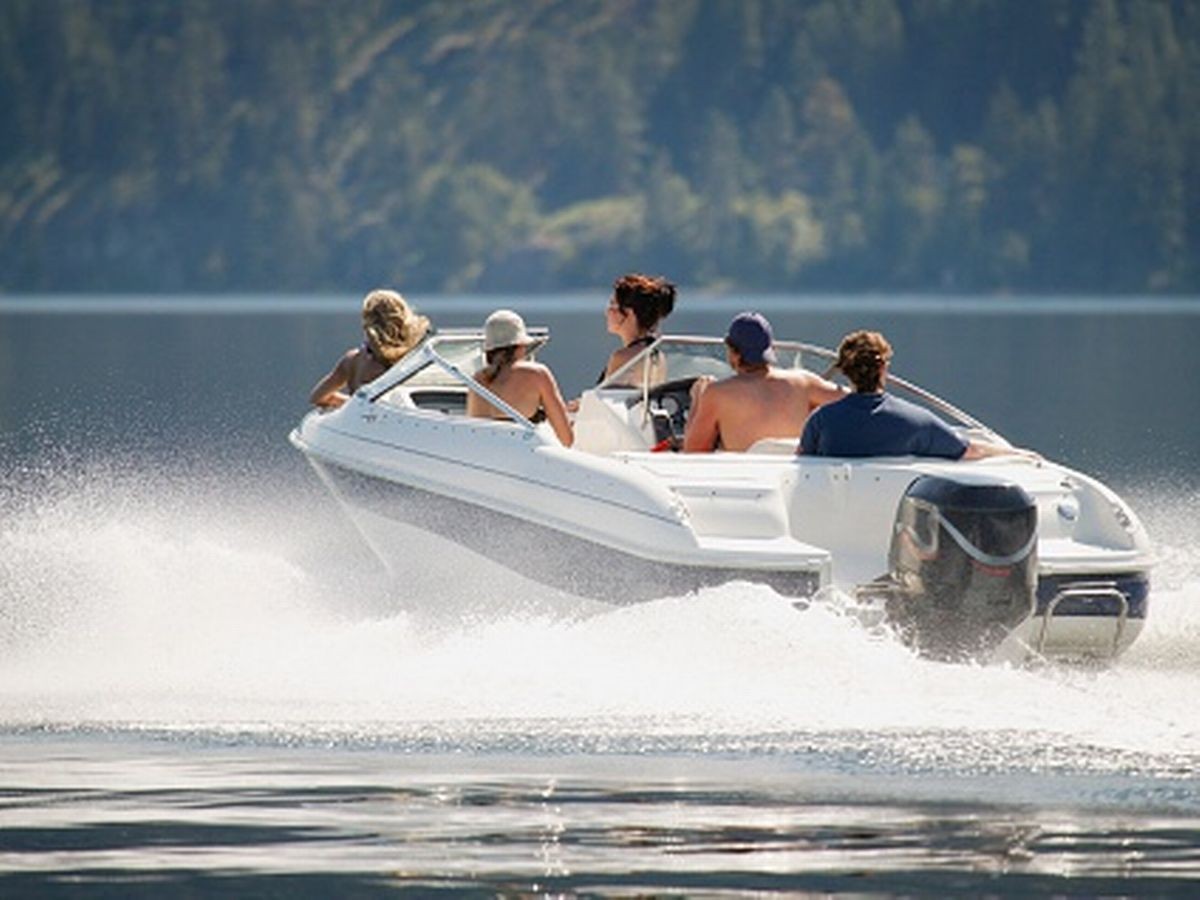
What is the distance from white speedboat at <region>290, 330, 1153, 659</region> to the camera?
10.4 metres

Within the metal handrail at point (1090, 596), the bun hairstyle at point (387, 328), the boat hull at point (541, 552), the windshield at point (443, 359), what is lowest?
the metal handrail at point (1090, 596)

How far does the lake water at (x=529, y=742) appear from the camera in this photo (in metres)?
7.86

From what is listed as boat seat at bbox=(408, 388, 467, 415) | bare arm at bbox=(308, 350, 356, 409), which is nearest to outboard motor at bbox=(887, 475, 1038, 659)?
boat seat at bbox=(408, 388, 467, 415)

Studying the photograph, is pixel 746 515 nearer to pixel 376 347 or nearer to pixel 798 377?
pixel 798 377

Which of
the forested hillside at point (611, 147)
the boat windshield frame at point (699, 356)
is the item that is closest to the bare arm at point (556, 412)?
the boat windshield frame at point (699, 356)

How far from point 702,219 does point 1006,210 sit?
52.2 ft

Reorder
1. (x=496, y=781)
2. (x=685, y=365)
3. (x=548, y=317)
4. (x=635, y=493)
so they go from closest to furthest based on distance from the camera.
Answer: (x=496, y=781)
(x=635, y=493)
(x=685, y=365)
(x=548, y=317)

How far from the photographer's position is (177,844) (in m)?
8.13

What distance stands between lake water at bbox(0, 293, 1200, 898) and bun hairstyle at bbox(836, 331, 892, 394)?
44.8 inches

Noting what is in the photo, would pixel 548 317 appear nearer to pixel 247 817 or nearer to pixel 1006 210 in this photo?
pixel 1006 210

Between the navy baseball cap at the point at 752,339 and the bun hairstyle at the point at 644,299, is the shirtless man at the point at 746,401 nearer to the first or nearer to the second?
the navy baseball cap at the point at 752,339

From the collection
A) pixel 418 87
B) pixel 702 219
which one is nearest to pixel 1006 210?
pixel 702 219

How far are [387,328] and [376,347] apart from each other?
0.35 ft

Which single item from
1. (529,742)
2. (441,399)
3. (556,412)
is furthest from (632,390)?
(529,742)
